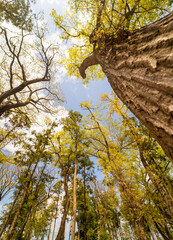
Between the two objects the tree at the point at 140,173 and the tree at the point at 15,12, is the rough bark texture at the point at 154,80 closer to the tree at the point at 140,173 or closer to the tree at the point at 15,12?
the tree at the point at 140,173

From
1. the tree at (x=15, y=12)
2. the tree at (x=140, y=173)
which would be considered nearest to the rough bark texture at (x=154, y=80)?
the tree at (x=140, y=173)

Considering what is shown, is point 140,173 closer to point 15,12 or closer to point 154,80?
point 154,80

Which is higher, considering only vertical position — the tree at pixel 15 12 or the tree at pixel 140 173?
the tree at pixel 15 12

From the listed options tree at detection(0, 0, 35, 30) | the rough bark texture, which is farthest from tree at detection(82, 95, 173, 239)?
tree at detection(0, 0, 35, 30)

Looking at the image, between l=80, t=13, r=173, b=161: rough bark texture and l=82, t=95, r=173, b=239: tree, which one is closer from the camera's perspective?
l=80, t=13, r=173, b=161: rough bark texture

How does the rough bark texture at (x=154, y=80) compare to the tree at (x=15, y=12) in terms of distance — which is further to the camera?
the tree at (x=15, y=12)

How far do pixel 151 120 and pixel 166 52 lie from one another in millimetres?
756

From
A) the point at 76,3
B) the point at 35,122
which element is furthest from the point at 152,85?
the point at 35,122

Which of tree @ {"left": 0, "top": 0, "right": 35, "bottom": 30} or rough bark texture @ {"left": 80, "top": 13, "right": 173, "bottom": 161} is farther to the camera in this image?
tree @ {"left": 0, "top": 0, "right": 35, "bottom": 30}

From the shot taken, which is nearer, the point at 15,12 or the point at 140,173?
the point at 15,12

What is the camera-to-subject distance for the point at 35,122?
8.83m

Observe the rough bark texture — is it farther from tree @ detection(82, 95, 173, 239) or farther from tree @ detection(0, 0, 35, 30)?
tree @ detection(0, 0, 35, 30)

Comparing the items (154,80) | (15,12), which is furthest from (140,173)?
(15,12)

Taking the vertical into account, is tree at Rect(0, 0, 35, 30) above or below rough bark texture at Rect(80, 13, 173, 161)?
above
